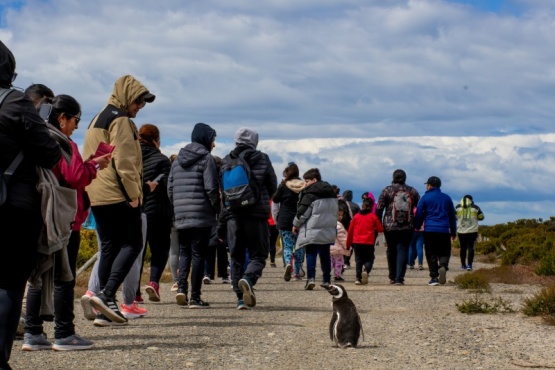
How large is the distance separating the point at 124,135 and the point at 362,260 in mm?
10283

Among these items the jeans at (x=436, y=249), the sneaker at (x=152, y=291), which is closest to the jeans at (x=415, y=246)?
the jeans at (x=436, y=249)

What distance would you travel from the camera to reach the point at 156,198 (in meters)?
12.8

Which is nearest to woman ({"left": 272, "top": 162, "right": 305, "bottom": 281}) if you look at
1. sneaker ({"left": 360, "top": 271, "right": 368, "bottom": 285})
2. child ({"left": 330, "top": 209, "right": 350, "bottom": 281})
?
child ({"left": 330, "top": 209, "right": 350, "bottom": 281})

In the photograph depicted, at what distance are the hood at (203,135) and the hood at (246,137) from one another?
1.05ft

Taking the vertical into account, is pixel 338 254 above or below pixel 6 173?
below

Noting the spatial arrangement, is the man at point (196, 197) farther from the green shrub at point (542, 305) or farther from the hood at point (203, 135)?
the green shrub at point (542, 305)

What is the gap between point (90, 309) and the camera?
10.5m

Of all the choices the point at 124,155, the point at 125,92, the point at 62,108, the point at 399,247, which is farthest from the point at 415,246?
the point at 62,108

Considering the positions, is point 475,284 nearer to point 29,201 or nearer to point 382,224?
point 382,224

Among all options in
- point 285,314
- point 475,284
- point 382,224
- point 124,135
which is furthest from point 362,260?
point 124,135

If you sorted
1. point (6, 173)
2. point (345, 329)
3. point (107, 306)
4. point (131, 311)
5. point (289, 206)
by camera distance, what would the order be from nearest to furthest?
point (6, 173) < point (345, 329) < point (107, 306) < point (131, 311) < point (289, 206)

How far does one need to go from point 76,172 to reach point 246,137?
4.95 metres

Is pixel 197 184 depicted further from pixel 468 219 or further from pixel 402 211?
pixel 468 219

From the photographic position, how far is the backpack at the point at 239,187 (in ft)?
40.1
